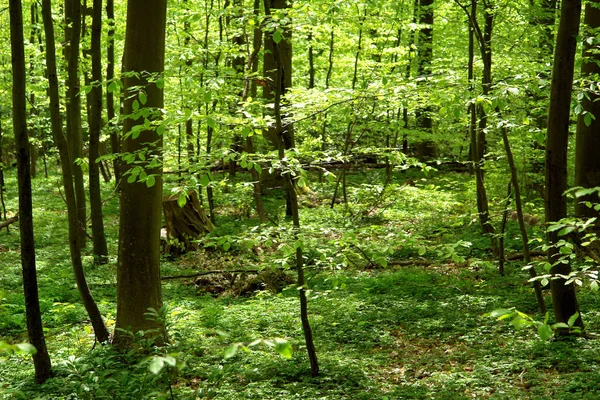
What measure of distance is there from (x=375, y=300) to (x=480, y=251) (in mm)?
2948

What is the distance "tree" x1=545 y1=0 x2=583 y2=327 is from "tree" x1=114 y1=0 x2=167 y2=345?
4057 mm

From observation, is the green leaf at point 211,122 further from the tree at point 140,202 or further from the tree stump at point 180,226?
the tree stump at point 180,226

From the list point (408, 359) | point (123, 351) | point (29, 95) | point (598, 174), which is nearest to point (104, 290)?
point (123, 351)

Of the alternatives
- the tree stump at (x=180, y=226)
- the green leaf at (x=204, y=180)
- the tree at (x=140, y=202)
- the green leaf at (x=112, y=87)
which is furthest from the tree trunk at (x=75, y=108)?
the green leaf at (x=204, y=180)

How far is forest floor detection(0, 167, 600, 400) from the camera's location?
5.03m

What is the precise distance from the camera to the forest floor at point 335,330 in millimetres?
5027

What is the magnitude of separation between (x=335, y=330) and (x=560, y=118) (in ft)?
12.3

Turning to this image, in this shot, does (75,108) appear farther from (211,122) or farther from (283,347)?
(283,347)

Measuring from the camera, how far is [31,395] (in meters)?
5.27

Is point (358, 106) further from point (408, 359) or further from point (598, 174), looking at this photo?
point (598, 174)

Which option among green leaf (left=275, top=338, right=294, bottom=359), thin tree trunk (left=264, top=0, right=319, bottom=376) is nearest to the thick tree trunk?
thin tree trunk (left=264, top=0, right=319, bottom=376)

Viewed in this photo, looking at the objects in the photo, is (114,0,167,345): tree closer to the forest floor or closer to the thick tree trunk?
the forest floor

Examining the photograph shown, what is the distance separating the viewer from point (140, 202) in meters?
6.23

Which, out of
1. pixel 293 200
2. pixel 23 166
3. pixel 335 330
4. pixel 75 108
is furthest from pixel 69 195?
pixel 75 108
